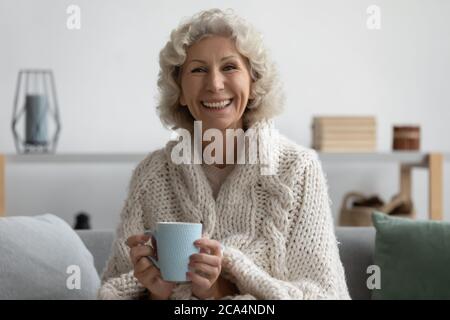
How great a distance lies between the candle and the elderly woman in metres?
1.70

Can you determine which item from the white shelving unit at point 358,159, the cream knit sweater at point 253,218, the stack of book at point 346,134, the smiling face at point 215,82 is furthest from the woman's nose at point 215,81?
the stack of book at point 346,134

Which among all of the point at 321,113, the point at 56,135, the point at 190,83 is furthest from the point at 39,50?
the point at 190,83

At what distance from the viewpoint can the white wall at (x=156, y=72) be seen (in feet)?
11.2

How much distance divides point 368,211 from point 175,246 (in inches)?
83.1

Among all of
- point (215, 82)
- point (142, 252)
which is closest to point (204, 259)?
point (142, 252)

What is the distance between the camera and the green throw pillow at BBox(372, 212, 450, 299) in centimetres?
186

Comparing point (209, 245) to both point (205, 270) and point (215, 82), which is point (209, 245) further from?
point (215, 82)

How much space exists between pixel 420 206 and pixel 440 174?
0.42m

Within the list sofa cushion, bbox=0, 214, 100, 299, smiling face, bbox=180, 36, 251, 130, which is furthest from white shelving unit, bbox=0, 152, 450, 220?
smiling face, bbox=180, 36, 251, 130

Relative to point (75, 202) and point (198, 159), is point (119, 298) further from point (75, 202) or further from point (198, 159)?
point (75, 202)

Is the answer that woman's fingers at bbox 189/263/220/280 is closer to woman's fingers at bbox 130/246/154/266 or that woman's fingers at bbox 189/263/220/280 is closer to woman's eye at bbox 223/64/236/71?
woman's fingers at bbox 130/246/154/266

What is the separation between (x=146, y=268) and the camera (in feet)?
4.42

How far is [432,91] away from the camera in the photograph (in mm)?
3586

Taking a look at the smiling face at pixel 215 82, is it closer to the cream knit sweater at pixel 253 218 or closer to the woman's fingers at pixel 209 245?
the cream knit sweater at pixel 253 218
